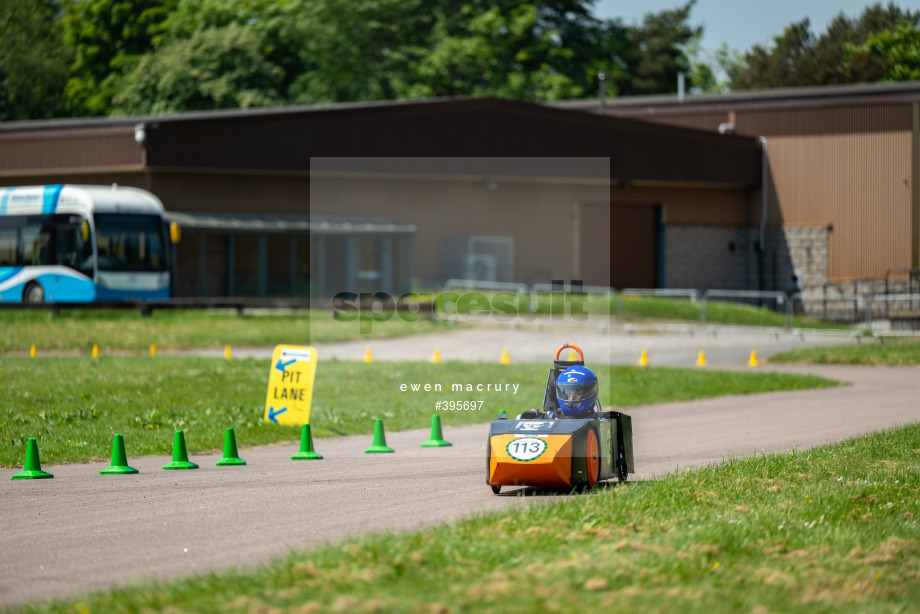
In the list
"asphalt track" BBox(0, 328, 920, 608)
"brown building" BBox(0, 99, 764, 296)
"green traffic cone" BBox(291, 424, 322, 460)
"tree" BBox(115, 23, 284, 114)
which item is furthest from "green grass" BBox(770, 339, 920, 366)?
"tree" BBox(115, 23, 284, 114)

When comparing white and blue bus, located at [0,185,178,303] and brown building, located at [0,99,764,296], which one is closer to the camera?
white and blue bus, located at [0,185,178,303]

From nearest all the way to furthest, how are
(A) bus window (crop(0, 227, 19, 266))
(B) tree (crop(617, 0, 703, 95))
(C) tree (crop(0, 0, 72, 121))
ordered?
(A) bus window (crop(0, 227, 19, 266)) → (C) tree (crop(0, 0, 72, 121)) → (B) tree (crop(617, 0, 703, 95))

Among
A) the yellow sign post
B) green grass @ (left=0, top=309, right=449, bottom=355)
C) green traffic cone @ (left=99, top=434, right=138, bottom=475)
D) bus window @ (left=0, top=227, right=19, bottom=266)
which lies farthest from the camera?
bus window @ (left=0, top=227, right=19, bottom=266)

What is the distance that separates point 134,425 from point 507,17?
53.2m

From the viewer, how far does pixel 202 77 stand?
192 feet

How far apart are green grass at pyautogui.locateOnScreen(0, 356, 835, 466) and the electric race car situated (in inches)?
236

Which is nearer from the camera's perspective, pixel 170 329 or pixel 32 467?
pixel 32 467

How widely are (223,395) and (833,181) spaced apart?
33.3 m

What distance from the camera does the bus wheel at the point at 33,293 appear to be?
3712cm

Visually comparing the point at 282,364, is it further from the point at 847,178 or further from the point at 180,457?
the point at 847,178

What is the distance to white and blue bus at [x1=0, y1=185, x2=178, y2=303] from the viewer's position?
36.6 meters

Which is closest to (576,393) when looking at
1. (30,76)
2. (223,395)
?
(223,395)

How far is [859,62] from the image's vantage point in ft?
217

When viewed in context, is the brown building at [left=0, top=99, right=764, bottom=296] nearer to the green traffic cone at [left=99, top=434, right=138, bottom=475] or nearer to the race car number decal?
the green traffic cone at [left=99, top=434, right=138, bottom=475]
